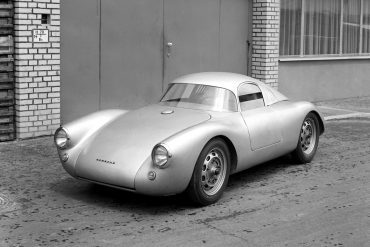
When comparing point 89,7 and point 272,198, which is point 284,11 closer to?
point 89,7

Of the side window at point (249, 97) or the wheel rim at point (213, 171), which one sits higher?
the side window at point (249, 97)

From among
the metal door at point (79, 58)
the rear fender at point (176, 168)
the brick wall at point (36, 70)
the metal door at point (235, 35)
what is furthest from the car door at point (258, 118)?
the metal door at point (235, 35)

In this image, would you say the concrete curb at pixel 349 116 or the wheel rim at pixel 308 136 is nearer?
the wheel rim at pixel 308 136

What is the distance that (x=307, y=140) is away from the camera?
8656 millimetres

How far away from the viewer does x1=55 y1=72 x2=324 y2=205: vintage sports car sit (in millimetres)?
6293

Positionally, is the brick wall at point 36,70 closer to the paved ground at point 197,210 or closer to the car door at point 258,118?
the paved ground at point 197,210

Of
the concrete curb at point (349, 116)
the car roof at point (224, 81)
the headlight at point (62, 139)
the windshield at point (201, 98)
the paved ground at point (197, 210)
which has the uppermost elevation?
the car roof at point (224, 81)

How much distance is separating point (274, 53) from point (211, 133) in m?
7.37

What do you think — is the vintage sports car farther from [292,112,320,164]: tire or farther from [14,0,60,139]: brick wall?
[14,0,60,139]: brick wall

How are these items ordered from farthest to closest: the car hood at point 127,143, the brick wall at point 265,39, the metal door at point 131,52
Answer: the brick wall at point 265,39
the metal door at point 131,52
the car hood at point 127,143

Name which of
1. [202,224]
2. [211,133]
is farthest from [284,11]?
[202,224]

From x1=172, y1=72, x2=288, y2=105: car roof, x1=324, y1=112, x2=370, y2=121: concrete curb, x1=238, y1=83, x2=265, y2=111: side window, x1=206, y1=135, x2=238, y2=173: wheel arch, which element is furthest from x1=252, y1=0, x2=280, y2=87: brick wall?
x1=206, y1=135, x2=238, y2=173: wheel arch

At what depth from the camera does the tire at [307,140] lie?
27.8 ft

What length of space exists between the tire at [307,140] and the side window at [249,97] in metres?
0.80
